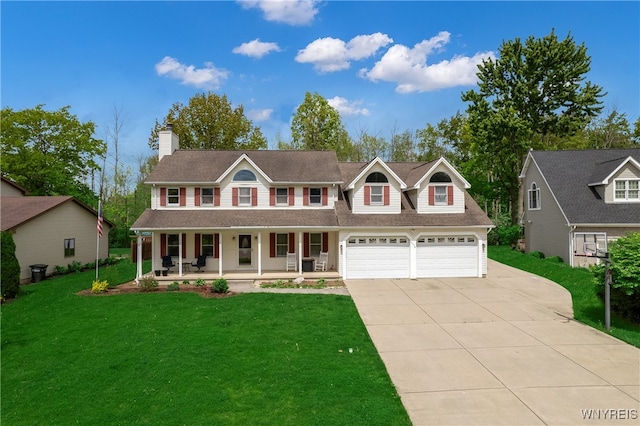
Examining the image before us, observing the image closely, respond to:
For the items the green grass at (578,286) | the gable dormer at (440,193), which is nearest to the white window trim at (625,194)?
the green grass at (578,286)

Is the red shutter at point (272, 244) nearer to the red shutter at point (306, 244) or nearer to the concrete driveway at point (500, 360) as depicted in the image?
the red shutter at point (306, 244)

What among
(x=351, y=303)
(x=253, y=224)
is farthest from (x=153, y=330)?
(x=253, y=224)

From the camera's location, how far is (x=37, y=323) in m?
12.7

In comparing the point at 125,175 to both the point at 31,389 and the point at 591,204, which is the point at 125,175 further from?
the point at 591,204

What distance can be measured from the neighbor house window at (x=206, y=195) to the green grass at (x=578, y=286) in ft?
58.5

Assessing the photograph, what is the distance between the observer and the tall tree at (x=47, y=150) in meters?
32.3

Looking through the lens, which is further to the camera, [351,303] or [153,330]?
[351,303]

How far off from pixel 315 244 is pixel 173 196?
8.56 m

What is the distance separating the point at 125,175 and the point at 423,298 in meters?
42.7

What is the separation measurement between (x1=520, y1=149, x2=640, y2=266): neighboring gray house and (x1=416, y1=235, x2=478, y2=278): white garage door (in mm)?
6010

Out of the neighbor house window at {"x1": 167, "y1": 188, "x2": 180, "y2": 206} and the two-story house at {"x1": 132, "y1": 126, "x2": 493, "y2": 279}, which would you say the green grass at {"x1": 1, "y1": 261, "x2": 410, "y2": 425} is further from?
the neighbor house window at {"x1": 167, "y1": 188, "x2": 180, "y2": 206}

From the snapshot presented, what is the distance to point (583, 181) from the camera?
2356cm

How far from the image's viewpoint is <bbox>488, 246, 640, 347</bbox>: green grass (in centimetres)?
1133

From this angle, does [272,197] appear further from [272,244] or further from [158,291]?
[158,291]
